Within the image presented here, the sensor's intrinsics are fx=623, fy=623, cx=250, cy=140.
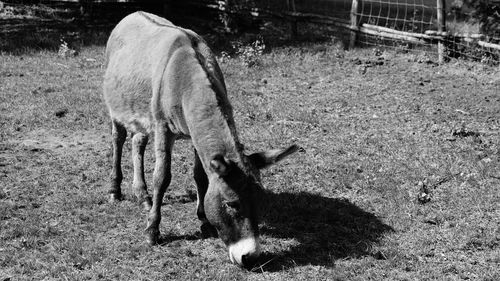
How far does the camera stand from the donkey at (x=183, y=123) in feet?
16.0

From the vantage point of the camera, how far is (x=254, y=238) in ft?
15.9

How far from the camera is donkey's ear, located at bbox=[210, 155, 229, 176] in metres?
4.77

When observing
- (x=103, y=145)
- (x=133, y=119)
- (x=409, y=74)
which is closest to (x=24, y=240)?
(x=133, y=119)

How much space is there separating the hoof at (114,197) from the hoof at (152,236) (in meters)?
1.12

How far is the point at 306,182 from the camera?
7.21 meters

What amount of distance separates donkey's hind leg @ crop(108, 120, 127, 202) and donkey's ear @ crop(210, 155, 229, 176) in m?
2.24

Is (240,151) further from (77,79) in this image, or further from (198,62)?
(77,79)

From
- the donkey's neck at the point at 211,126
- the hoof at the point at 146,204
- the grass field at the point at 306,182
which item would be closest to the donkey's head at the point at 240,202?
the donkey's neck at the point at 211,126

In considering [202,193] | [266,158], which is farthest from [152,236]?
[266,158]

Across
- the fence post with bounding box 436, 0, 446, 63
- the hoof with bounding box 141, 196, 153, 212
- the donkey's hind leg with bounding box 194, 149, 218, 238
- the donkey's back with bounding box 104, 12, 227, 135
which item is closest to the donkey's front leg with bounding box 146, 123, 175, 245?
the donkey's back with bounding box 104, 12, 227, 135

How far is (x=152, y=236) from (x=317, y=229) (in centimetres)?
159

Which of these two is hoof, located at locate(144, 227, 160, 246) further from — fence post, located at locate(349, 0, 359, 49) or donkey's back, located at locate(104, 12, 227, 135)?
fence post, located at locate(349, 0, 359, 49)

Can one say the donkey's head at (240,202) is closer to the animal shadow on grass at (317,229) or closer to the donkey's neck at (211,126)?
the donkey's neck at (211,126)

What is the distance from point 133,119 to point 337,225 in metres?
2.35
